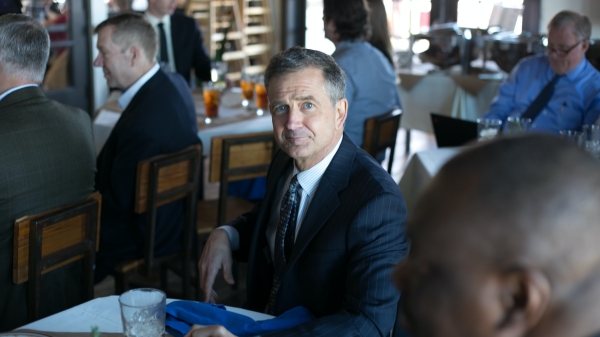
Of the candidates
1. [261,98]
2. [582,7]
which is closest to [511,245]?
[261,98]

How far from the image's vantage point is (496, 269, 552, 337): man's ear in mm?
546

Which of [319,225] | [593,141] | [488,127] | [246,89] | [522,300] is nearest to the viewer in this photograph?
[522,300]

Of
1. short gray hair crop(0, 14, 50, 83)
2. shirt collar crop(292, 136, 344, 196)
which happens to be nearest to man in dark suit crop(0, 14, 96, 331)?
short gray hair crop(0, 14, 50, 83)

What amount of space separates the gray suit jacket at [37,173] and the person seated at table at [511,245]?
1.67 meters

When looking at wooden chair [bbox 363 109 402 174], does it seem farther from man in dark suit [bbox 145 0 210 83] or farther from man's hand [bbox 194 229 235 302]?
man in dark suit [bbox 145 0 210 83]

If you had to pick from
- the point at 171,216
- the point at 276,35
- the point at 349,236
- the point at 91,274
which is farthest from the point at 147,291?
the point at 276,35

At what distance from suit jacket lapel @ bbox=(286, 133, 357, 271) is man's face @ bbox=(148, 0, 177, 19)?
2.91m

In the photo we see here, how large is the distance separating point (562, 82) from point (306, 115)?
7.39 ft

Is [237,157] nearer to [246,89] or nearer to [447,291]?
[246,89]

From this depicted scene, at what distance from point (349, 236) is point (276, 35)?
22.4ft

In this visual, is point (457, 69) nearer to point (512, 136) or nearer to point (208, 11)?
point (208, 11)

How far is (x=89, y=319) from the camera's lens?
4.77 feet

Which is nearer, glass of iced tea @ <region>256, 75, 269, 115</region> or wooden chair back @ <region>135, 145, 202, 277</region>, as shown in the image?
wooden chair back @ <region>135, 145, 202, 277</region>

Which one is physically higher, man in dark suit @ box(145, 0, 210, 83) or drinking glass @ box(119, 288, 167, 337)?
man in dark suit @ box(145, 0, 210, 83)
